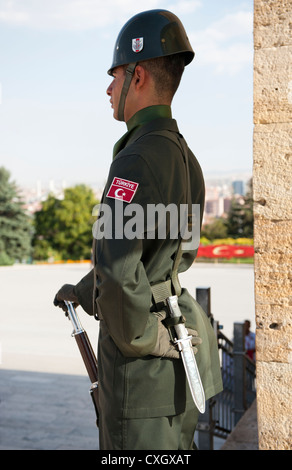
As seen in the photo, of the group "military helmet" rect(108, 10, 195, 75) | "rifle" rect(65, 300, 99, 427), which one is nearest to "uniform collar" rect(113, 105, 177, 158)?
"military helmet" rect(108, 10, 195, 75)

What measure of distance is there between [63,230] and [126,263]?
53681 millimetres

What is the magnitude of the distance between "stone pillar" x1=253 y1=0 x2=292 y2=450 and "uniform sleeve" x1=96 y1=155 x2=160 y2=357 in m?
0.62

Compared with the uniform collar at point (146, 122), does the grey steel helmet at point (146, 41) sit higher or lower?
higher

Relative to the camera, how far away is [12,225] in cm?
4284

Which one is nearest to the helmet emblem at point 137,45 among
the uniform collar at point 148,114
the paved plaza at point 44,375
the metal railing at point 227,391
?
the uniform collar at point 148,114

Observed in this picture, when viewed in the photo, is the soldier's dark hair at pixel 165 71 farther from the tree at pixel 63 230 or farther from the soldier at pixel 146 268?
the tree at pixel 63 230

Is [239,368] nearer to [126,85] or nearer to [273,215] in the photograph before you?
[273,215]

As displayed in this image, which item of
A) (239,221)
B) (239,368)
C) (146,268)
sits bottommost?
(239,368)

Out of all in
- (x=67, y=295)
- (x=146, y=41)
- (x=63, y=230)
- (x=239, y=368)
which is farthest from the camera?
(x=63, y=230)

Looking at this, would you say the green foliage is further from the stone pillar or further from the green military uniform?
the green military uniform

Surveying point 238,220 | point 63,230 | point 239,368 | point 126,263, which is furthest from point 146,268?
point 63,230

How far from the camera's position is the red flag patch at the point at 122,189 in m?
1.63

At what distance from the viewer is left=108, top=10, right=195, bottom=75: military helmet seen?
72.5 inches

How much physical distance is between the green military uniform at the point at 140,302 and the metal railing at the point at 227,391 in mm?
2347
